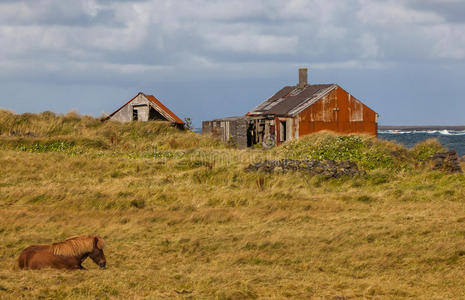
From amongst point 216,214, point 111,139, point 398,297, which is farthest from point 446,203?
point 111,139

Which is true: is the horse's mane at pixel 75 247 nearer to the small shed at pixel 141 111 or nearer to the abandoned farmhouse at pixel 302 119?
the abandoned farmhouse at pixel 302 119

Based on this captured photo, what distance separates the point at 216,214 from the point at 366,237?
492 centimetres

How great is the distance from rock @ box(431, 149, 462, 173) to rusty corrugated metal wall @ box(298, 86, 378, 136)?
47.9ft

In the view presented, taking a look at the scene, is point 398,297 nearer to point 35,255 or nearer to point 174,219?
point 35,255

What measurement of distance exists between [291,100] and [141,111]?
12.7m

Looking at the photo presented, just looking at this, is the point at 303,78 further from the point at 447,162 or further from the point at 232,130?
the point at 447,162

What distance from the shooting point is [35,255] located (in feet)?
33.8

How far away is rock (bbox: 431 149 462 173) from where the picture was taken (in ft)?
88.5

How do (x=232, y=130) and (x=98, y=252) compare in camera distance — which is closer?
(x=98, y=252)

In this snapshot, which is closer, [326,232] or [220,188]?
[326,232]

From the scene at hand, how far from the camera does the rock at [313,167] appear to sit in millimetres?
→ 24627

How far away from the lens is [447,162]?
89.6 ft

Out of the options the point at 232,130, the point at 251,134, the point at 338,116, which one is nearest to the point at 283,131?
the point at 251,134

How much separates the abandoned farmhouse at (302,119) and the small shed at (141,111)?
452 centimetres
